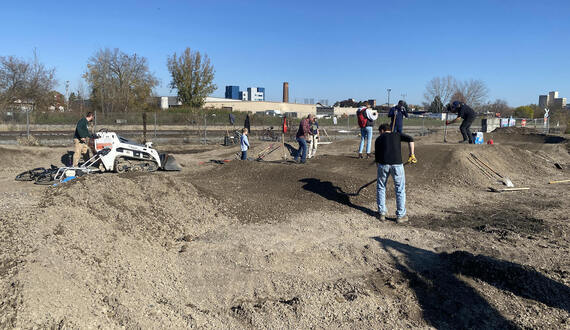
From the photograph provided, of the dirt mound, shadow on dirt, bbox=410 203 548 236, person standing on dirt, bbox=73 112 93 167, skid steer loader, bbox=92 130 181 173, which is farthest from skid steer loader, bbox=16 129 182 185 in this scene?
the dirt mound

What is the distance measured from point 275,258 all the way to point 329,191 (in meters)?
4.16

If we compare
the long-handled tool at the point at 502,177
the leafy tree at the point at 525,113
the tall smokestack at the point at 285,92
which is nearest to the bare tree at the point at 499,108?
the leafy tree at the point at 525,113

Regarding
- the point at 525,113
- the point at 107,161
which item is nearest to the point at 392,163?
the point at 107,161

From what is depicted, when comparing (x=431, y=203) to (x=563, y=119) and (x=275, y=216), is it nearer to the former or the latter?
(x=275, y=216)

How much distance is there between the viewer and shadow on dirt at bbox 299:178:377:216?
8961 millimetres

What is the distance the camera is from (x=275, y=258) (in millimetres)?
5609

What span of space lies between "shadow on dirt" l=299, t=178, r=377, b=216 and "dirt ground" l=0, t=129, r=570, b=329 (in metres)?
0.04

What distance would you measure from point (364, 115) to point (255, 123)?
27.6m

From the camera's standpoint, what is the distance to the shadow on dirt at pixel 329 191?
8.96m

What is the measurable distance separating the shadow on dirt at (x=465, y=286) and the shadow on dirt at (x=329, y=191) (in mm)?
3177

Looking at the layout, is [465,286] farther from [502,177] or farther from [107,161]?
[107,161]

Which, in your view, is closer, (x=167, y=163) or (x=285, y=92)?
(x=167, y=163)

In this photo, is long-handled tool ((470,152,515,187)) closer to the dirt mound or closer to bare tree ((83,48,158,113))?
the dirt mound

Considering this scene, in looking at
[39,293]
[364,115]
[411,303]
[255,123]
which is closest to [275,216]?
[411,303]
